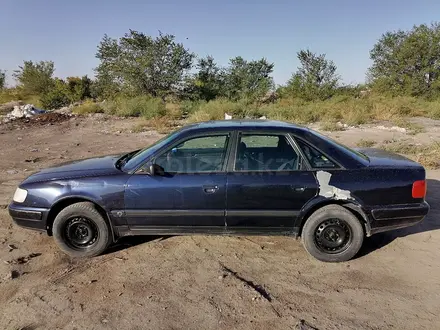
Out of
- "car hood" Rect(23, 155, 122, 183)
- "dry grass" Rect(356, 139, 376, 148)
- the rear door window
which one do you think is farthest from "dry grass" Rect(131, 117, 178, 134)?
the rear door window

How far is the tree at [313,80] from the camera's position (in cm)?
2498

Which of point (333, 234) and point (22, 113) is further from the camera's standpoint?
point (22, 113)

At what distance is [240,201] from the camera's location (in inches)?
145

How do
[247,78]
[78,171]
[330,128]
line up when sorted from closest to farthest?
1. [78,171]
2. [330,128]
3. [247,78]

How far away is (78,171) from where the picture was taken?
156 inches

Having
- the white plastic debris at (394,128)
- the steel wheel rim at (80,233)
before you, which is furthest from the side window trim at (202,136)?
the white plastic debris at (394,128)

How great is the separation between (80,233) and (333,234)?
285 centimetres

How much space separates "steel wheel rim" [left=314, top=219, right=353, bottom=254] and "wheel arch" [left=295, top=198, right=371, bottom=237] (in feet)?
0.54

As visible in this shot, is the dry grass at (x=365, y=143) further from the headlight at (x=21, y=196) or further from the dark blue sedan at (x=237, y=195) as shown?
the headlight at (x=21, y=196)

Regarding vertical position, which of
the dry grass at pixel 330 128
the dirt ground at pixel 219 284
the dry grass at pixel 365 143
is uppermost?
the dry grass at pixel 330 128

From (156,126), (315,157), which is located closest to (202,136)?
(315,157)

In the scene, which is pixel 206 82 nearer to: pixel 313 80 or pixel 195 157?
pixel 313 80

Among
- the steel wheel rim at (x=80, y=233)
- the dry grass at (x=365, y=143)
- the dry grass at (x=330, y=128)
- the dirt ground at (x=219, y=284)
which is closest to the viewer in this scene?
the dirt ground at (x=219, y=284)

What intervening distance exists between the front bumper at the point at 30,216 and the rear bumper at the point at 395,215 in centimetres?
361
